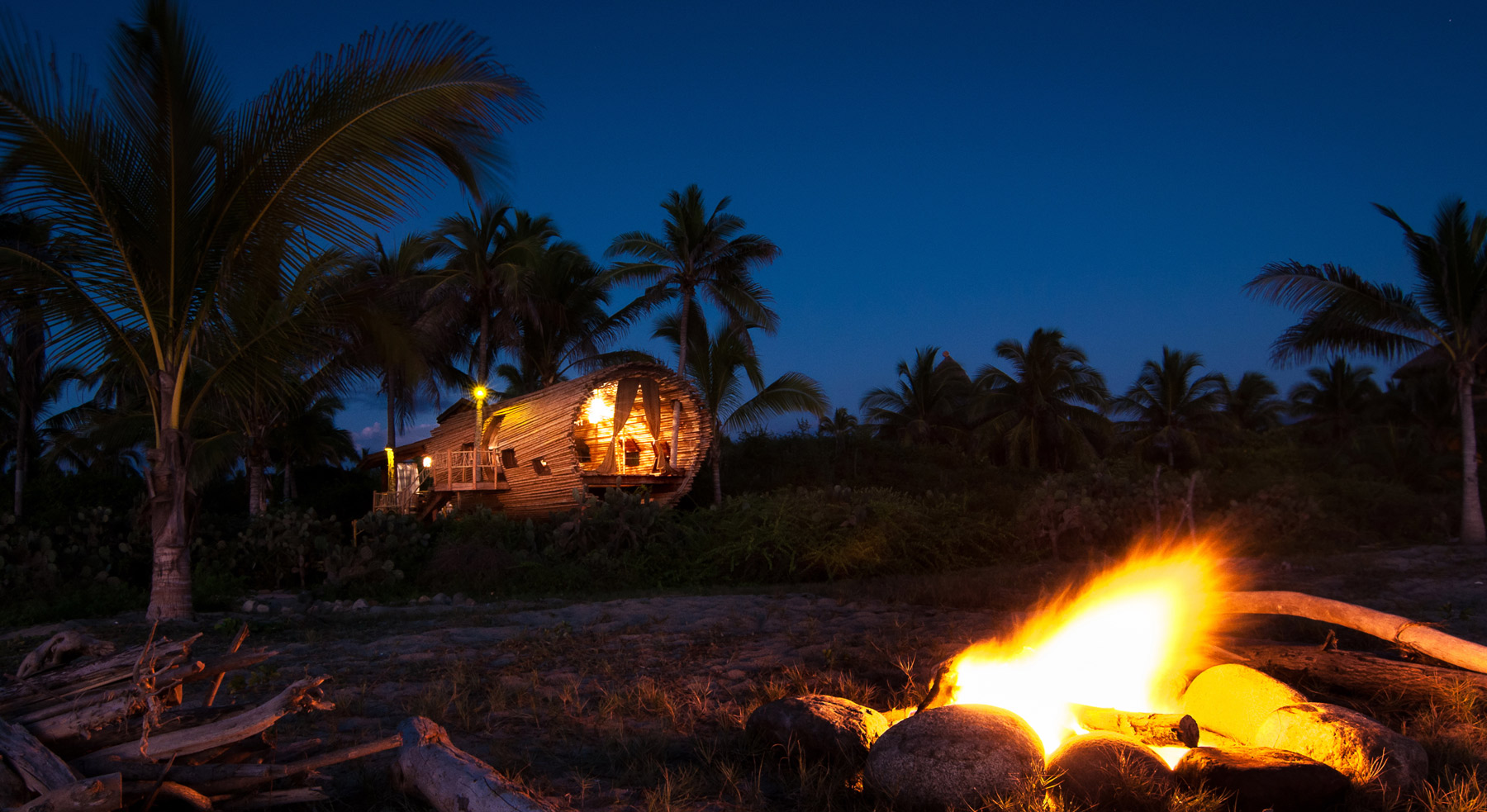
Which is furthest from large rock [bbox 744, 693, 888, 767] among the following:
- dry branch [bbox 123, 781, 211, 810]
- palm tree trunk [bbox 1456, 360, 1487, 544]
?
palm tree trunk [bbox 1456, 360, 1487, 544]

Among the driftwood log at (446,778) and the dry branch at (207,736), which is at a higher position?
the dry branch at (207,736)

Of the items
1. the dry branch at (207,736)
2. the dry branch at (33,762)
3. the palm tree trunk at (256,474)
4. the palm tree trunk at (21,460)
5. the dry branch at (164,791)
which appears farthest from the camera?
the palm tree trunk at (21,460)

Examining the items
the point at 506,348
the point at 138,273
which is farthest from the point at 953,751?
the point at 506,348

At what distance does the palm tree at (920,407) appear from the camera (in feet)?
107

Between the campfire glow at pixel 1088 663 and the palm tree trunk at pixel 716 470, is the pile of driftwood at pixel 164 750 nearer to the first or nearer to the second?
the campfire glow at pixel 1088 663

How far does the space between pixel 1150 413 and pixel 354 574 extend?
28131 mm

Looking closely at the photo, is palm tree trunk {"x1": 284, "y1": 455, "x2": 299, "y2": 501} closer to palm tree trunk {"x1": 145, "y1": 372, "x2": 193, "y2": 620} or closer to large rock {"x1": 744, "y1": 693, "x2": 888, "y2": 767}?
palm tree trunk {"x1": 145, "y1": 372, "x2": 193, "y2": 620}

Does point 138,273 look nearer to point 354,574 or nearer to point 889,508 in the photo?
point 354,574

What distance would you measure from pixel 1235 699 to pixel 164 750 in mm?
5508

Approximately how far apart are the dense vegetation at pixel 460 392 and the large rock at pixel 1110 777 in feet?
20.7

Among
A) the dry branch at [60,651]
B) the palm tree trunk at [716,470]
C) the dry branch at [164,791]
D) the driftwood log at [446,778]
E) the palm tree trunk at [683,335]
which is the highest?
the palm tree trunk at [683,335]

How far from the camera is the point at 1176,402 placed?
2984cm

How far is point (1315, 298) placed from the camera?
15.8 metres

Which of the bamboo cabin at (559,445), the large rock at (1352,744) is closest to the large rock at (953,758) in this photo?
the large rock at (1352,744)
